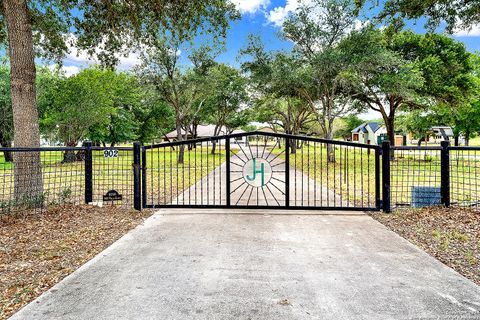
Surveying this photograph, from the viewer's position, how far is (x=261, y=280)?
10.1 feet

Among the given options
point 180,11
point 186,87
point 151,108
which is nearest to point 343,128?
point 151,108

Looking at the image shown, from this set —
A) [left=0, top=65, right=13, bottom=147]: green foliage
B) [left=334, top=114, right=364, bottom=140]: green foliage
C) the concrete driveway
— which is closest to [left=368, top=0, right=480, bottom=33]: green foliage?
the concrete driveway

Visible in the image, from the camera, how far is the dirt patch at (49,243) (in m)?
3.01

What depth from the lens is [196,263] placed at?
3492mm

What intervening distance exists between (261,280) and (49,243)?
302cm

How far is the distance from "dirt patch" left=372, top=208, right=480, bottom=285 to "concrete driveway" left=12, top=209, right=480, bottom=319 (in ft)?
0.79

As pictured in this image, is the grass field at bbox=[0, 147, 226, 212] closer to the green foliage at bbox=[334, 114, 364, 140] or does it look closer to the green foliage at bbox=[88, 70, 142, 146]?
the green foliage at bbox=[88, 70, 142, 146]

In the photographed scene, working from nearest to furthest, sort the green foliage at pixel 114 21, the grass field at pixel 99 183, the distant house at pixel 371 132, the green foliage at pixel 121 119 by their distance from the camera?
the grass field at pixel 99 183, the green foliage at pixel 114 21, the green foliage at pixel 121 119, the distant house at pixel 371 132

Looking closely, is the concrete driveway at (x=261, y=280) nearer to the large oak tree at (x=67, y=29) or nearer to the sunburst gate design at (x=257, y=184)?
the sunburst gate design at (x=257, y=184)

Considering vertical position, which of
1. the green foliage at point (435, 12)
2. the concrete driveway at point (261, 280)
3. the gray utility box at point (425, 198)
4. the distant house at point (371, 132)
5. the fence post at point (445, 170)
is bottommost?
the concrete driveway at point (261, 280)

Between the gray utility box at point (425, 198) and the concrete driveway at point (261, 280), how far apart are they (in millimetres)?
2085

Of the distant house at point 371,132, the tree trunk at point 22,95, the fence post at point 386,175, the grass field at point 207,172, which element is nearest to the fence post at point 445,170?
the grass field at point 207,172

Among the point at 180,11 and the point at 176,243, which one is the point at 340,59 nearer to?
the point at 180,11

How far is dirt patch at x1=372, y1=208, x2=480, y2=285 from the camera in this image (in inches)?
Result: 142
